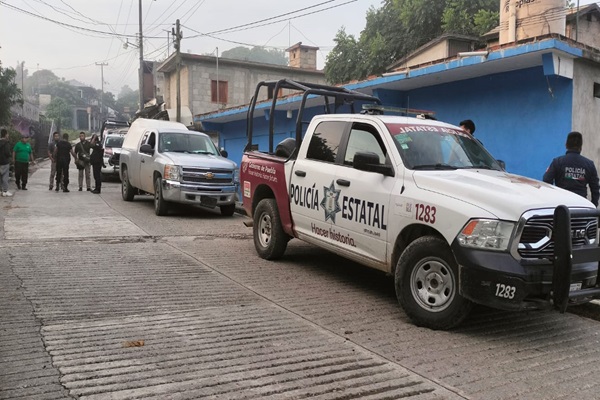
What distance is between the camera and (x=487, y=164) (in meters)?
5.71

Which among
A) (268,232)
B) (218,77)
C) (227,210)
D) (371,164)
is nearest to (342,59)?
(218,77)

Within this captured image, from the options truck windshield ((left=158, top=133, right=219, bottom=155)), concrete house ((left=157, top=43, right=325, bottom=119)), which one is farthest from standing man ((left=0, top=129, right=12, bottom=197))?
concrete house ((left=157, top=43, right=325, bottom=119))

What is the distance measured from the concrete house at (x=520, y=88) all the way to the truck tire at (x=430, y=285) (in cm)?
520

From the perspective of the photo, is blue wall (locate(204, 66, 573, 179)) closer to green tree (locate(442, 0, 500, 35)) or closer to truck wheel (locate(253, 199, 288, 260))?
truck wheel (locate(253, 199, 288, 260))

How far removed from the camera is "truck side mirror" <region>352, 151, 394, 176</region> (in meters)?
5.27

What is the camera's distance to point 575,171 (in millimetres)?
6500

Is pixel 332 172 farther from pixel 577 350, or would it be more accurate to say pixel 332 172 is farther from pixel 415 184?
pixel 577 350

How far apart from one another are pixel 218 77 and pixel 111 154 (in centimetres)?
1303

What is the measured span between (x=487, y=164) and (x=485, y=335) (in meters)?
1.99

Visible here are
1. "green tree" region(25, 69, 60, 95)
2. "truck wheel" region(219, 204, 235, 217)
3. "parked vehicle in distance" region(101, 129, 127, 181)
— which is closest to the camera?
"truck wheel" region(219, 204, 235, 217)

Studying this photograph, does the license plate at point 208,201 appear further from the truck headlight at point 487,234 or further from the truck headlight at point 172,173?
the truck headlight at point 487,234

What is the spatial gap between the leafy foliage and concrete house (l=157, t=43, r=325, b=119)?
377 centimetres

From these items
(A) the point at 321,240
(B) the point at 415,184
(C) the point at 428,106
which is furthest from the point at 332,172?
(C) the point at 428,106

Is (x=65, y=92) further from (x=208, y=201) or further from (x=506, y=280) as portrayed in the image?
(x=506, y=280)
